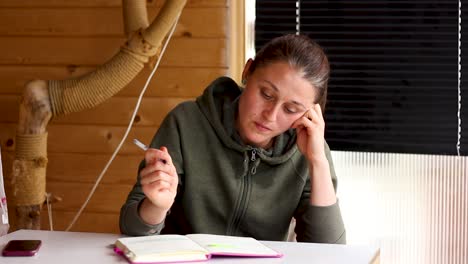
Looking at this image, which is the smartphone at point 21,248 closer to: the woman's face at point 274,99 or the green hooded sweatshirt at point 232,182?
the green hooded sweatshirt at point 232,182

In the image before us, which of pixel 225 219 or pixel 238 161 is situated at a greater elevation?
pixel 238 161

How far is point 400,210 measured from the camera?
295 cm

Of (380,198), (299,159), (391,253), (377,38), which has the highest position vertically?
(377,38)

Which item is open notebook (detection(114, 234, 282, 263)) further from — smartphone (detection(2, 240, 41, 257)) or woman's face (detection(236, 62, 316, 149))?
woman's face (detection(236, 62, 316, 149))

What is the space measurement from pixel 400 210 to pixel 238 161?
3.51ft

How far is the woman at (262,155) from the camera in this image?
2.00m

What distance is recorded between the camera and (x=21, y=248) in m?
1.67

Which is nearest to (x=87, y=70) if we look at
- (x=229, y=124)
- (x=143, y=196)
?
(x=229, y=124)

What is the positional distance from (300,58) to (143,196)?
521 millimetres

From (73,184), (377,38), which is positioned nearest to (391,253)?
(377,38)

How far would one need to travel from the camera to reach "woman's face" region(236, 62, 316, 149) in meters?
1.98

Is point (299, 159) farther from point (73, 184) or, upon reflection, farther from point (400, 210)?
point (73, 184)

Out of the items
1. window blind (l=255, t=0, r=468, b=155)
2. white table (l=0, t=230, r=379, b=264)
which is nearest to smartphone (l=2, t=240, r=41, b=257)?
white table (l=0, t=230, r=379, b=264)

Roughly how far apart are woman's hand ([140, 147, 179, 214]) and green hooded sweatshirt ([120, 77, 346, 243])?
27 cm
